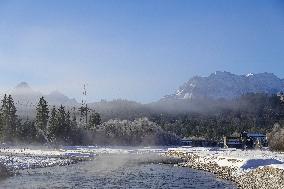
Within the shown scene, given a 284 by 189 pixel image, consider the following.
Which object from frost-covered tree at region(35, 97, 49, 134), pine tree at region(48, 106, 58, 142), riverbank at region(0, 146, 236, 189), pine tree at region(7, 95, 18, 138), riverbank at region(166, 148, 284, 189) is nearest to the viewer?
riverbank at region(166, 148, 284, 189)

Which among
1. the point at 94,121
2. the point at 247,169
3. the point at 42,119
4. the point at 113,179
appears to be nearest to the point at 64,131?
the point at 42,119

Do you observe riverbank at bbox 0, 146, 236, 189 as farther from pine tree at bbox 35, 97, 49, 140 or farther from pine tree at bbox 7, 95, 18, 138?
pine tree at bbox 35, 97, 49, 140

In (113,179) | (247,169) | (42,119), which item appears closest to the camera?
(113,179)

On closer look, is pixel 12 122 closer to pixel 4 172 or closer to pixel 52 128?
pixel 52 128

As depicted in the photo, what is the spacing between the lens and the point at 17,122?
117875 mm

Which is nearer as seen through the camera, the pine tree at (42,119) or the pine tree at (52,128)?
the pine tree at (52,128)

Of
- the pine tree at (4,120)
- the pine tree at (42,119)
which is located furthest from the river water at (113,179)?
the pine tree at (42,119)

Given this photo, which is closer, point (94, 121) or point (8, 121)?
point (8, 121)

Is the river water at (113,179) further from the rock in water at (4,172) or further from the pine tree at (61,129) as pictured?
the pine tree at (61,129)

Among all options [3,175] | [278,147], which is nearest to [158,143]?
[278,147]

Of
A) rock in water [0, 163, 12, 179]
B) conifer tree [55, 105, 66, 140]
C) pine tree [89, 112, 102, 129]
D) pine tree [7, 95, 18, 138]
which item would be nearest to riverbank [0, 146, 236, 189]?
rock in water [0, 163, 12, 179]

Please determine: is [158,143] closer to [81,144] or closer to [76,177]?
[81,144]

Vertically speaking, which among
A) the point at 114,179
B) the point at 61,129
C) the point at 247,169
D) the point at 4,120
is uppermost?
the point at 4,120

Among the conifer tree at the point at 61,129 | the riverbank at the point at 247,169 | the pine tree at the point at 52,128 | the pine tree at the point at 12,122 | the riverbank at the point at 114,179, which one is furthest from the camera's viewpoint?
the pine tree at the point at 12,122
